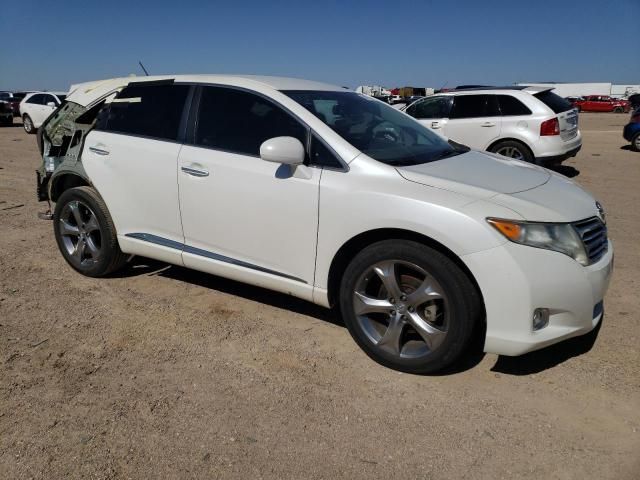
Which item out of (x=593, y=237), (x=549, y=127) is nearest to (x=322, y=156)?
(x=593, y=237)

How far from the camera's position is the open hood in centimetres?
295

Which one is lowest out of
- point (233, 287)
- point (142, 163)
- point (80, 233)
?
point (233, 287)

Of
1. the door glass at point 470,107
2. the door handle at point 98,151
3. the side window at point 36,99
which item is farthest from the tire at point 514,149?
the side window at point 36,99

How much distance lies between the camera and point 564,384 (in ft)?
9.85

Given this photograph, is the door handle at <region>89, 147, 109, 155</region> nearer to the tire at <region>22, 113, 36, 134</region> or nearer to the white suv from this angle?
the white suv

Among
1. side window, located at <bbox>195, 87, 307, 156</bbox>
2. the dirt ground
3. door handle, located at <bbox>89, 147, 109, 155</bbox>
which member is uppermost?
side window, located at <bbox>195, 87, 307, 156</bbox>

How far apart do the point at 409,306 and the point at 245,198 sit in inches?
50.4

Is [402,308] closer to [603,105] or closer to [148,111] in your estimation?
[148,111]

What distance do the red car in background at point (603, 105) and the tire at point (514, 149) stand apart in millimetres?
45017

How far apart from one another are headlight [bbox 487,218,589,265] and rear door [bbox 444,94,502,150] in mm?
6921

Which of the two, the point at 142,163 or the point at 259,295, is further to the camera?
the point at 259,295

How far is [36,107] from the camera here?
19125 millimetres

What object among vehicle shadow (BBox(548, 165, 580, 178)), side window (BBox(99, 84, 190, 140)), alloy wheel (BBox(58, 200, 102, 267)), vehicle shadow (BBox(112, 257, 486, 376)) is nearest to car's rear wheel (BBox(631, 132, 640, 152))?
vehicle shadow (BBox(548, 165, 580, 178))

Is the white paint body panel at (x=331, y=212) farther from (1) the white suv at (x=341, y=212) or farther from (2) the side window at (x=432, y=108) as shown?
(2) the side window at (x=432, y=108)
